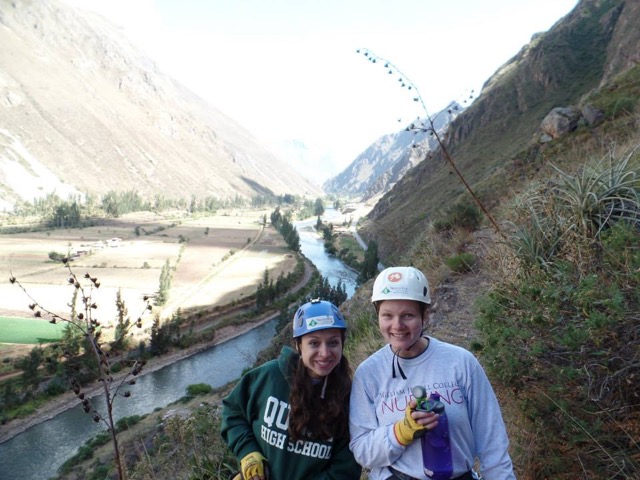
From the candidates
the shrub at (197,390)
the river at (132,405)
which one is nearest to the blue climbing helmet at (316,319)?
the river at (132,405)

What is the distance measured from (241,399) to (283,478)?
0.59 meters

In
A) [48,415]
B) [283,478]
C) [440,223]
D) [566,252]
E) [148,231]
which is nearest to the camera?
[283,478]

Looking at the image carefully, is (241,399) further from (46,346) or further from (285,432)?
(46,346)

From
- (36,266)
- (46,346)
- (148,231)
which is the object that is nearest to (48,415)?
(46,346)

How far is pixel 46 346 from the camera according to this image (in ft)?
117

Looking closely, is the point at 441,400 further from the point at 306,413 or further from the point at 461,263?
the point at 461,263

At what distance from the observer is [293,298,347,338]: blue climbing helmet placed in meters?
2.57

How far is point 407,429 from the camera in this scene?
2.07m

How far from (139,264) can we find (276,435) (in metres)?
74.8

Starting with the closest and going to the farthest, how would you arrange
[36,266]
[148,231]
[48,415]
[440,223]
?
[440,223] → [48,415] → [36,266] → [148,231]

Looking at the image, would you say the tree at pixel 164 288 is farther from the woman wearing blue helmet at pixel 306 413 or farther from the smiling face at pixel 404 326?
the smiling face at pixel 404 326

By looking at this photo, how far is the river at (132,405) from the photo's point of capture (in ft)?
78.1

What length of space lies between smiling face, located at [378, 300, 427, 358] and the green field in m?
43.4

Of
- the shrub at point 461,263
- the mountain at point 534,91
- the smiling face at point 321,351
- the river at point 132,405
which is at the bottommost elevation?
the river at point 132,405
